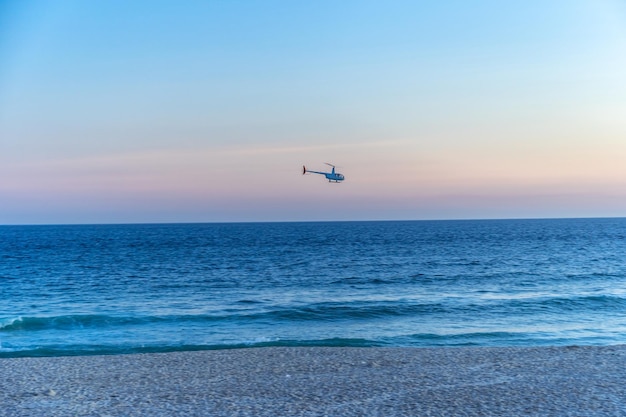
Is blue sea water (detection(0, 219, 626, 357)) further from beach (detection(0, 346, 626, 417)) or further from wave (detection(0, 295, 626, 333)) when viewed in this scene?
beach (detection(0, 346, 626, 417))

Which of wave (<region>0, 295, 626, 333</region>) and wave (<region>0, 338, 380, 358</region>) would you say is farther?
wave (<region>0, 295, 626, 333</region>)

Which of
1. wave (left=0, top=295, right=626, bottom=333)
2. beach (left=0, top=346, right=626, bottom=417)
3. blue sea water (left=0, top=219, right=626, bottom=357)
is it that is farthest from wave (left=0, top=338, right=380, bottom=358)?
beach (left=0, top=346, right=626, bottom=417)

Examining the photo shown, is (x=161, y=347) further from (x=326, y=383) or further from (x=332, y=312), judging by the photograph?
(x=326, y=383)

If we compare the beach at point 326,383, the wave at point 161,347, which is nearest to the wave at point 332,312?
the wave at point 161,347

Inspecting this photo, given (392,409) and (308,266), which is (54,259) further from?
(392,409)

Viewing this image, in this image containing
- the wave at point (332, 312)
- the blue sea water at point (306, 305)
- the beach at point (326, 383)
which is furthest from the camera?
the wave at point (332, 312)

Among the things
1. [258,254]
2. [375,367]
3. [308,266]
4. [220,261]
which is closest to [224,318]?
[375,367]

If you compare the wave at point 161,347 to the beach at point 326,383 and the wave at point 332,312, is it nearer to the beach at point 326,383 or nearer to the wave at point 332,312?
the wave at point 332,312

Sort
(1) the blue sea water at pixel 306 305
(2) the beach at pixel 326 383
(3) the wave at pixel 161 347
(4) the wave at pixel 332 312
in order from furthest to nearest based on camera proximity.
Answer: (4) the wave at pixel 332 312 < (1) the blue sea water at pixel 306 305 < (3) the wave at pixel 161 347 < (2) the beach at pixel 326 383
